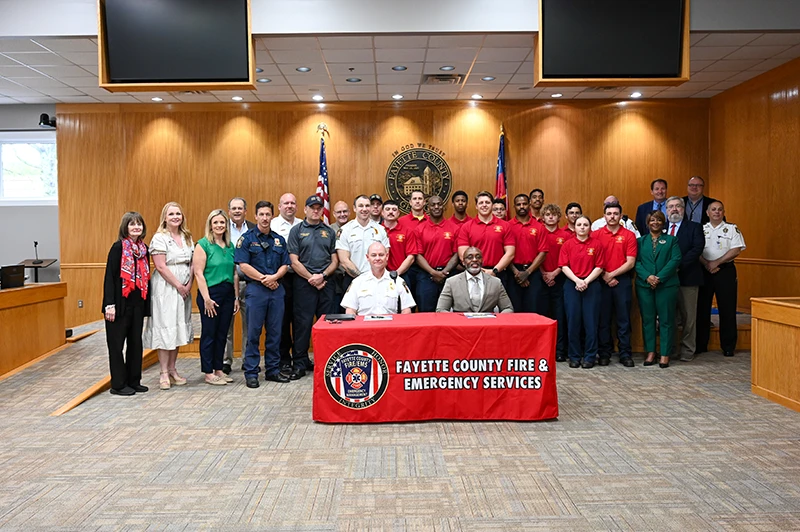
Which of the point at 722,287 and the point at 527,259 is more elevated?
the point at 527,259

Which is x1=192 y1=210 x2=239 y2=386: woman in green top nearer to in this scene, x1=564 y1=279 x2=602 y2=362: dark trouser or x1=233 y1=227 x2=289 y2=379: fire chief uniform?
x1=233 y1=227 x2=289 y2=379: fire chief uniform

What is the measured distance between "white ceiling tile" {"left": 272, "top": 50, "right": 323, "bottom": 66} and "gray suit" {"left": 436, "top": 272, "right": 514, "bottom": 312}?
11.4ft

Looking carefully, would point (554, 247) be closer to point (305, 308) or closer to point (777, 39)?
point (305, 308)

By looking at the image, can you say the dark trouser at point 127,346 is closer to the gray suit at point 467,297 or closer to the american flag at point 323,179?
the gray suit at point 467,297

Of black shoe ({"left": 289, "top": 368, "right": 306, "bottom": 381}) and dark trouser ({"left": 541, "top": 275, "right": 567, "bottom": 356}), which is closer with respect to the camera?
black shoe ({"left": 289, "top": 368, "right": 306, "bottom": 381})

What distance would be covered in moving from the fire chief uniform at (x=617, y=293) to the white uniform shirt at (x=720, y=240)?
112cm

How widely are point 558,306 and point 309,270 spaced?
2764 millimetres

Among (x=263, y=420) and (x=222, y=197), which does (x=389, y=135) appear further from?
(x=263, y=420)

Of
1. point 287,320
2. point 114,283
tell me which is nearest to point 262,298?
point 287,320

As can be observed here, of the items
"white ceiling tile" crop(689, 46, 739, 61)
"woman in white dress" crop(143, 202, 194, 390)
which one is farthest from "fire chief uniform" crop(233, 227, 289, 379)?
"white ceiling tile" crop(689, 46, 739, 61)

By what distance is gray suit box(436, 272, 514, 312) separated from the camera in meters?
5.03

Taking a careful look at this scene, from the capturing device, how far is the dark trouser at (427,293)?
6.35 metres

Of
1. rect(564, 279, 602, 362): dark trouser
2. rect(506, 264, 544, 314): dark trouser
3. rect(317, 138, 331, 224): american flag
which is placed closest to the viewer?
rect(564, 279, 602, 362): dark trouser

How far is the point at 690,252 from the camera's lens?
257 inches
